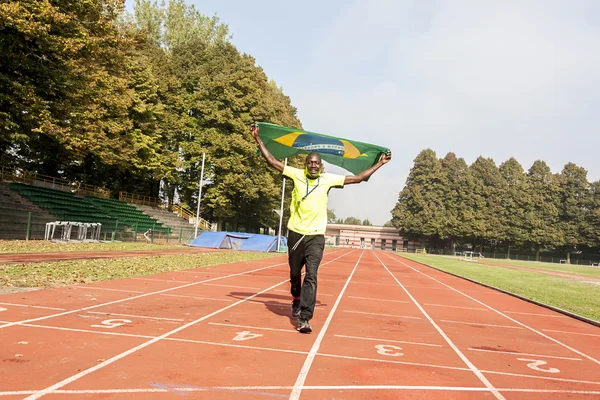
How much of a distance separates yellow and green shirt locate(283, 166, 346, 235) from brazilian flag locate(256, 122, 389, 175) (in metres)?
2.17

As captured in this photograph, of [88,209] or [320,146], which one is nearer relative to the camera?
[320,146]

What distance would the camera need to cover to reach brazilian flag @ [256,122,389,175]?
8586 millimetres

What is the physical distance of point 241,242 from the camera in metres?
33.8

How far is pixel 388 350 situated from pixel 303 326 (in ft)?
3.66

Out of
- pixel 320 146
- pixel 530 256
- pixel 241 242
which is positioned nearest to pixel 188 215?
pixel 241 242

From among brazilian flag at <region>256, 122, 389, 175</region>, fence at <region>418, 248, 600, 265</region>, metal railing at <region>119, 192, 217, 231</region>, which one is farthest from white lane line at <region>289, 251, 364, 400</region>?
fence at <region>418, 248, 600, 265</region>

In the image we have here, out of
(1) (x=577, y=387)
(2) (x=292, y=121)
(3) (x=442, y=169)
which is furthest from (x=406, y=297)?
(3) (x=442, y=169)

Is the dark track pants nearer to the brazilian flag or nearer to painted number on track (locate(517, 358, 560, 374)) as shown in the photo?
painted number on track (locate(517, 358, 560, 374))

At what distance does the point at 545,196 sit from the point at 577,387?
86.4 m

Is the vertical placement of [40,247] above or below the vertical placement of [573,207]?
below

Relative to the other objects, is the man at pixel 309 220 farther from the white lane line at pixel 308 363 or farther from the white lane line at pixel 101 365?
the white lane line at pixel 101 365

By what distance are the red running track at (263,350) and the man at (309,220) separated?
57 cm

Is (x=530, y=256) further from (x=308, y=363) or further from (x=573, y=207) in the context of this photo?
(x=308, y=363)

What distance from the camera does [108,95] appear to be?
30.9 meters
